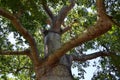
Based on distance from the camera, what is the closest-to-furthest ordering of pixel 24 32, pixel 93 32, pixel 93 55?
1. pixel 93 32
2. pixel 24 32
3. pixel 93 55

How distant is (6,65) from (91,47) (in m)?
3.14

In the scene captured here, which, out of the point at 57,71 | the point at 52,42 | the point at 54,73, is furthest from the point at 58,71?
the point at 52,42

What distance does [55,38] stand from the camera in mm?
8523

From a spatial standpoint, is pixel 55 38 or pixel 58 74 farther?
pixel 55 38

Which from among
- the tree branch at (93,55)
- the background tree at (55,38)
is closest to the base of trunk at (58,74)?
the background tree at (55,38)

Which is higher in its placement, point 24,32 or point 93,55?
point 24,32

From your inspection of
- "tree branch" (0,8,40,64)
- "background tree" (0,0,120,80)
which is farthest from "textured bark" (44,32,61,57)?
"tree branch" (0,8,40,64)

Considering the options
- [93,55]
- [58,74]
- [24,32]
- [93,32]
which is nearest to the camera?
[93,32]

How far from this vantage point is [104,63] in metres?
9.79

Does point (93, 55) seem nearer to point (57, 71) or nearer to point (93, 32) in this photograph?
point (57, 71)

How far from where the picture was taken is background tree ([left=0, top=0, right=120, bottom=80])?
5.93 metres

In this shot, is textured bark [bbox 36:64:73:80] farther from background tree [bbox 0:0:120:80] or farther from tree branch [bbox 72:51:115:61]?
tree branch [bbox 72:51:115:61]

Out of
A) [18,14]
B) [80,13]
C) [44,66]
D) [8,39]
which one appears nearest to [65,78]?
[44,66]

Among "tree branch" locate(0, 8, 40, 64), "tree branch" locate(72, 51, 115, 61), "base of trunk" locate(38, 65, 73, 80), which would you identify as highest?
"tree branch" locate(0, 8, 40, 64)
